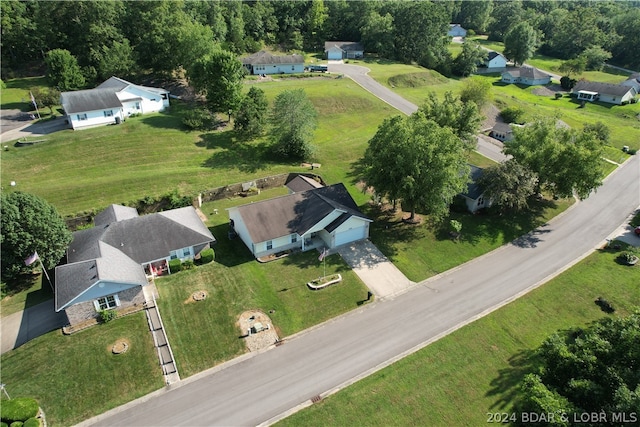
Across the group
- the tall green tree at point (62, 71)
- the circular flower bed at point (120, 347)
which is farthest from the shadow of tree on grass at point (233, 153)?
the circular flower bed at point (120, 347)

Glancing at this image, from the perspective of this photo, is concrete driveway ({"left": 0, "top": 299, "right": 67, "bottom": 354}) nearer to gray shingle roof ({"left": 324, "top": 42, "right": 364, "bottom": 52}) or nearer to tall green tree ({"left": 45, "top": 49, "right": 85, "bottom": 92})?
tall green tree ({"left": 45, "top": 49, "right": 85, "bottom": 92})

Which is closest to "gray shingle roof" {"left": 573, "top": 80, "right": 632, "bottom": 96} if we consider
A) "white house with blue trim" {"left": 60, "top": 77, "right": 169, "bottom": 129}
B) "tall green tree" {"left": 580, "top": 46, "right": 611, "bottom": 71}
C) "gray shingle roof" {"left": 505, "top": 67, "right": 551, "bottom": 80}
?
"gray shingle roof" {"left": 505, "top": 67, "right": 551, "bottom": 80}

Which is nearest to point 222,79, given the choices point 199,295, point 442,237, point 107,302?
point 199,295

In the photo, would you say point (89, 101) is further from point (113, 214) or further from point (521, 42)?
point (521, 42)

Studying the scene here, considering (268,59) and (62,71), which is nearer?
(62,71)

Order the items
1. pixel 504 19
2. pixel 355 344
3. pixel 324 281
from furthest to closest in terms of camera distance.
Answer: pixel 504 19, pixel 324 281, pixel 355 344
